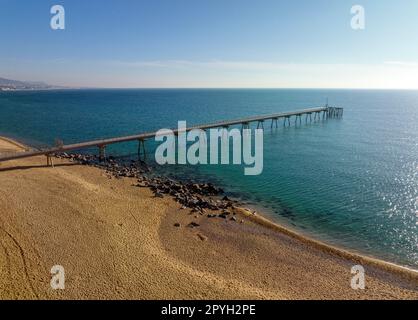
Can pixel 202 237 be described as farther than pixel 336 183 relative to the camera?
No

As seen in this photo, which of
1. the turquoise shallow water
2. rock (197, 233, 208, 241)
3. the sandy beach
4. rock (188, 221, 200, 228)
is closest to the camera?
the sandy beach

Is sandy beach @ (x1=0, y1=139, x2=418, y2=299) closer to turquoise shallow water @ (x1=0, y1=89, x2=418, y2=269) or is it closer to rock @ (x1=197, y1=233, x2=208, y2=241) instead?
rock @ (x1=197, y1=233, x2=208, y2=241)

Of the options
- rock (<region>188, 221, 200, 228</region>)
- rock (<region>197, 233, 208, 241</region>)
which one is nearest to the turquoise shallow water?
rock (<region>188, 221, 200, 228</region>)

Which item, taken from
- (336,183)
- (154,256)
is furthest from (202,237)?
(336,183)

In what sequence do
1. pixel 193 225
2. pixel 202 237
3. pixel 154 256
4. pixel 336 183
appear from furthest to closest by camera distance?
pixel 336 183 < pixel 193 225 < pixel 202 237 < pixel 154 256

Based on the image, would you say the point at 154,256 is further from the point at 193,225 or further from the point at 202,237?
the point at 193,225

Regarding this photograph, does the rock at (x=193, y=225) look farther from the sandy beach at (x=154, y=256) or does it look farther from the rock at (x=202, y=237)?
the rock at (x=202, y=237)

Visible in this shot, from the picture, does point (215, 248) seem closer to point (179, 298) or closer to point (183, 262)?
point (183, 262)

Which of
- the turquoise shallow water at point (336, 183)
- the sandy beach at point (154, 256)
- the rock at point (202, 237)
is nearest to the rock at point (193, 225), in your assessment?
the sandy beach at point (154, 256)
